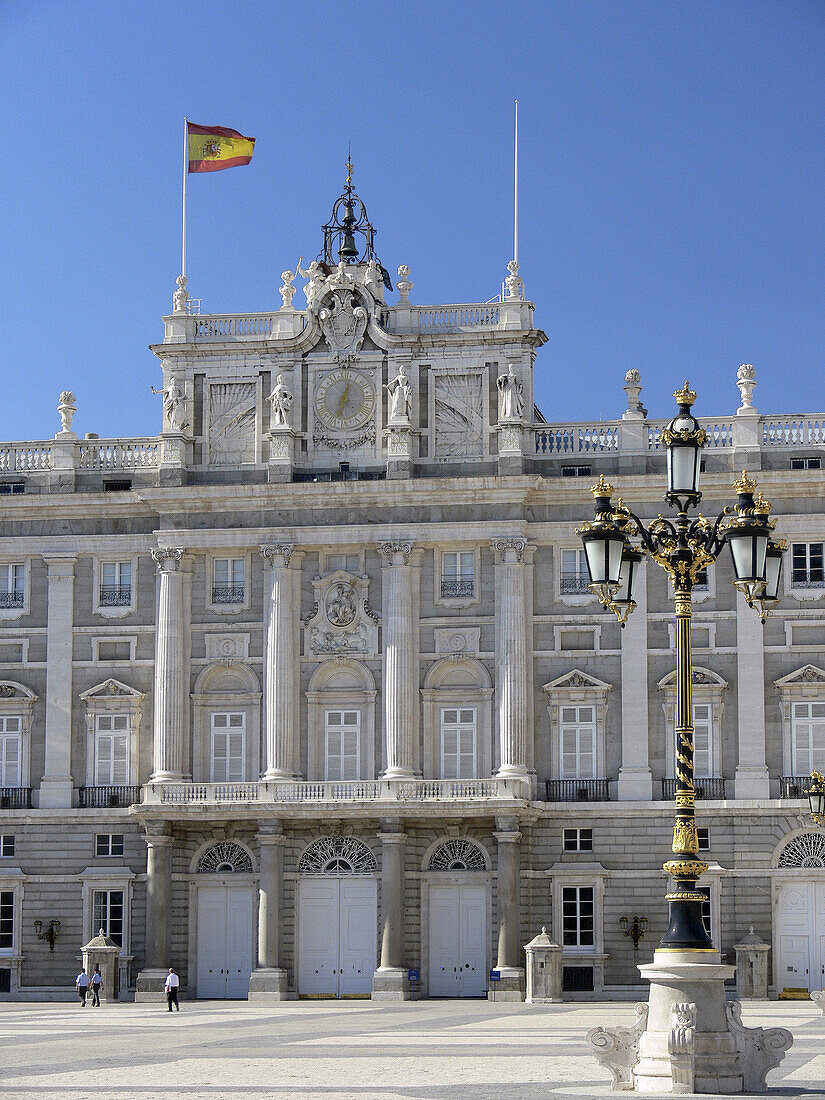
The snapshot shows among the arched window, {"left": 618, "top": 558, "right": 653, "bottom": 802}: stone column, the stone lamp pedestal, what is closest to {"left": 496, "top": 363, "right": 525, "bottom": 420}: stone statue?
{"left": 618, "top": 558, "right": 653, "bottom": 802}: stone column

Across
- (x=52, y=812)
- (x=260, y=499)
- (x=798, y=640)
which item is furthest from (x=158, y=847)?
(x=798, y=640)

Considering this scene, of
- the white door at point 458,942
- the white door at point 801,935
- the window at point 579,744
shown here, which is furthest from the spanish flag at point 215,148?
the white door at point 801,935

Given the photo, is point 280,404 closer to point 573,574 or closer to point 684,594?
point 573,574

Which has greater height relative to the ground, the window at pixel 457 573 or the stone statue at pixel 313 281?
the stone statue at pixel 313 281

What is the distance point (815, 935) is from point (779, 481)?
12337mm

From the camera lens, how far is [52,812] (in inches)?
2136

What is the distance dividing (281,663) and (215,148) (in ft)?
51.2

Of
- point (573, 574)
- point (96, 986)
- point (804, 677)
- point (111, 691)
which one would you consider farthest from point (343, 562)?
point (96, 986)

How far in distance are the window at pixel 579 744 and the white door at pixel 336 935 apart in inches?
248

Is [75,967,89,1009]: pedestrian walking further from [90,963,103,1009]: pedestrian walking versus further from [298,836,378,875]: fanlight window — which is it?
[298,836,378,875]: fanlight window

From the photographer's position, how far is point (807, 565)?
5294cm

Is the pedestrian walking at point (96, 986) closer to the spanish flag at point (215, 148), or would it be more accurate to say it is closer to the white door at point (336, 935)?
the white door at point (336, 935)

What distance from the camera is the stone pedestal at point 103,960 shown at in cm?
5075

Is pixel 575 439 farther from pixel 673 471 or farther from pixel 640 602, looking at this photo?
pixel 673 471
